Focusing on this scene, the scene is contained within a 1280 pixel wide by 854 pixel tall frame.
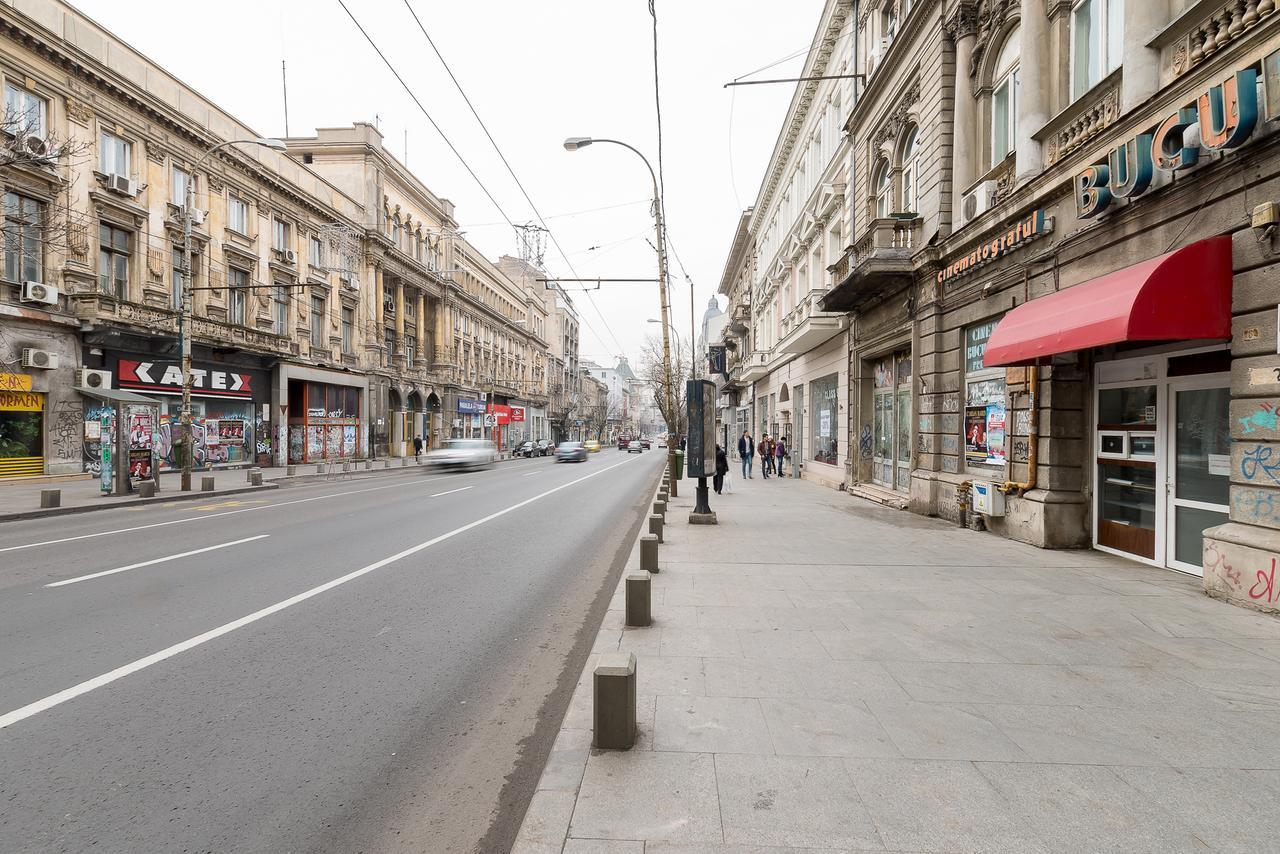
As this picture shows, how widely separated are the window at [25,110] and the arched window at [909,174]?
71.7 feet

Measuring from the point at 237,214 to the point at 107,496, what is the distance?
15.5 m

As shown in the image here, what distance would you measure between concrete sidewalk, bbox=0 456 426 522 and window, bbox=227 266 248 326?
620 centimetres

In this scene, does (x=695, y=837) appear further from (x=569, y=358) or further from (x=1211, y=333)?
(x=569, y=358)

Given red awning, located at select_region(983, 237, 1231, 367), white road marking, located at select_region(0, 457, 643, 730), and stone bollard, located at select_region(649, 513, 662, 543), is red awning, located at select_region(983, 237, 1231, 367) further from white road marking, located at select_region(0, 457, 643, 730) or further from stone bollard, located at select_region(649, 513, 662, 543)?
white road marking, located at select_region(0, 457, 643, 730)

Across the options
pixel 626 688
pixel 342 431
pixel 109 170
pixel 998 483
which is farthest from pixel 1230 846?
pixel 342 431

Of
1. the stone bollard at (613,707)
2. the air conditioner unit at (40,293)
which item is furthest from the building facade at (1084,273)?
the air conditioner unit at (40,293)

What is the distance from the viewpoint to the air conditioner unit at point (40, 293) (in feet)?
56.7

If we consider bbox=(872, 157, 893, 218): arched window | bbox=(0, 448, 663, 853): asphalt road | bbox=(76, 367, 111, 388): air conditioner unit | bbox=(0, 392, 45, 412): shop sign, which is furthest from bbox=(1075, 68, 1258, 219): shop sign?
bbox=(76, 367, 111, 388): air conditioner unit

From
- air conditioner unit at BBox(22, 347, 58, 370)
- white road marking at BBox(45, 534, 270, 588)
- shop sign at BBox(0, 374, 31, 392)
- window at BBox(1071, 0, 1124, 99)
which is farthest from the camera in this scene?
air conditioner unit at BBox(22, 347, 58, 370)

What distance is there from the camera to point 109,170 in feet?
66.6

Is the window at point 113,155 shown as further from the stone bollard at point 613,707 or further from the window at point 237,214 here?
the stone bollard at point 613,707

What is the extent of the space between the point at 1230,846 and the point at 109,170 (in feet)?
91.6

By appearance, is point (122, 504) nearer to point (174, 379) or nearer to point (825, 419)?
point (174, 379)

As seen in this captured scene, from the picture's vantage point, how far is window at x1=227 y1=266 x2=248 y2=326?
25656 millimetres
